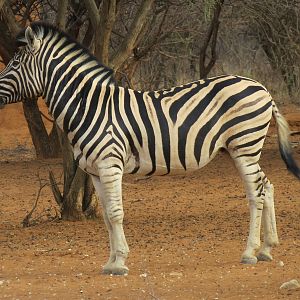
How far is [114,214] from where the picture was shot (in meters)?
7.75

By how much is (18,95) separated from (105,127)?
1.00 meters

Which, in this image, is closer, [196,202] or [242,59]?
[196,202]

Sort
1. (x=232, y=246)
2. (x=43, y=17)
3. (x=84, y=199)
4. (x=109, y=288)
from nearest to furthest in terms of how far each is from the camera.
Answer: (x=109, y=288) < (x=232, y=246) < (x=84, y=199) < (x=43, y=17)

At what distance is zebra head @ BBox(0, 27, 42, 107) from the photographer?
8.27m

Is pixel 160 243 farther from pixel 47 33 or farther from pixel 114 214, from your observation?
pixel 47 33

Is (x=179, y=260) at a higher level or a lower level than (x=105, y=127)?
lower

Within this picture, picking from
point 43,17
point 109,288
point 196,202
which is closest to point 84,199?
point 196,202

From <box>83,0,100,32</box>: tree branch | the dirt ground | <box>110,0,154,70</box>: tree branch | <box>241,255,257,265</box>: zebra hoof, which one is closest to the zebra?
<box>241,255,257,265</box>: zebra hoof

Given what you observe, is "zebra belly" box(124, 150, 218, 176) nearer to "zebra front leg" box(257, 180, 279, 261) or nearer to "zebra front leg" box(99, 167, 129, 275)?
"zebra front leg" box(99, 167, 129, 275)

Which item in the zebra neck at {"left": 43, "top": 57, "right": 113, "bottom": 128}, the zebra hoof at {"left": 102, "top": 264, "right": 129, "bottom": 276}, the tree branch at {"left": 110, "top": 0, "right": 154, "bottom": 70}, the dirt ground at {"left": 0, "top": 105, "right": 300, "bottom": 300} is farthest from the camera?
the tree branch at {"left": 110, "top": 0, "right": 154, "bottom": 70}

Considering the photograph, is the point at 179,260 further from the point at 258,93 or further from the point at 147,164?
the point at 258,93

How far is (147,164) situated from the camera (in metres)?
8.05

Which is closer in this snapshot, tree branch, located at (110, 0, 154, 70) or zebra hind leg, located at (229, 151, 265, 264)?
zebra hind leg, located at (229, 151, 265, 264)

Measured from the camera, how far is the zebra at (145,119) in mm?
7973
